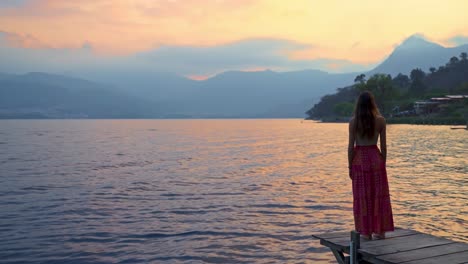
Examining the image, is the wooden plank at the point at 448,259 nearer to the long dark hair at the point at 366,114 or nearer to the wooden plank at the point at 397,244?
the wooden plank at the point at 397,244

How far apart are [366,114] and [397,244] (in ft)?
8.37

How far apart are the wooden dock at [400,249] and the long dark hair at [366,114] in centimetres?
204

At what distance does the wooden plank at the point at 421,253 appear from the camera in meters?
7.46

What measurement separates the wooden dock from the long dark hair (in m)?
2.04

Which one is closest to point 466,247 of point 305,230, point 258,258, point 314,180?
point 258,258

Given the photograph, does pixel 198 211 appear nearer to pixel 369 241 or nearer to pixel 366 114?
pixel 369 241

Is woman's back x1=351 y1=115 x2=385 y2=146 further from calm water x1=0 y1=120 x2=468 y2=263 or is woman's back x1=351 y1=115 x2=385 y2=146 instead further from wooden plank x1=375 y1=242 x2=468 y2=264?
calm water x1=0 y1=120 x2=468 y2=263

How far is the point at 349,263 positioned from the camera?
861 centimetres

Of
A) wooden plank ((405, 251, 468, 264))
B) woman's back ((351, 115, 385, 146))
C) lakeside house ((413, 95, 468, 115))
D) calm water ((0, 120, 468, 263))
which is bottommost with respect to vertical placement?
calm water ((0, 120, 468, 263))

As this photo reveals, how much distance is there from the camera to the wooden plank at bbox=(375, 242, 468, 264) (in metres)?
7.46

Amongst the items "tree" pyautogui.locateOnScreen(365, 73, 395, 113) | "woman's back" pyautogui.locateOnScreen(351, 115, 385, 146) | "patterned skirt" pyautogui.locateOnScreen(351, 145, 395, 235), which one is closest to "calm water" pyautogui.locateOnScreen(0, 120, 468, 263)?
"patterned skirt" pyautogui.locateOnScreen(351, 145, 395, 235)

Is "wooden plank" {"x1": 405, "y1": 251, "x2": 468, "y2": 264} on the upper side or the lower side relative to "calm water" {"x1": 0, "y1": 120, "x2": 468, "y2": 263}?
upper

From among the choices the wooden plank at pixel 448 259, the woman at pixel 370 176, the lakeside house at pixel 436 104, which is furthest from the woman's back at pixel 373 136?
the lakeside house at pixel 436 104

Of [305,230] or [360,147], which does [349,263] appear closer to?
[360,147]
